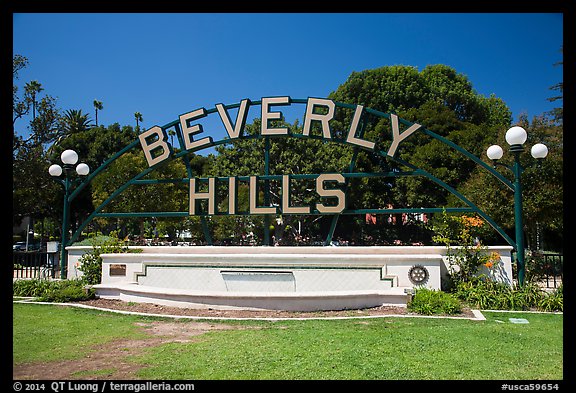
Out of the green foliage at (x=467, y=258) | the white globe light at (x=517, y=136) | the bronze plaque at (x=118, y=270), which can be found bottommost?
the bronze plaque at (x=118, y=270)

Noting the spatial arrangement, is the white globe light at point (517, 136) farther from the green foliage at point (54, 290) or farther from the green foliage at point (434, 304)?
the green foliage at point (54, 290)

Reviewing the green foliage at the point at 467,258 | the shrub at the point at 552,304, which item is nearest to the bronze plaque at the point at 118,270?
the green foliage at the point at 467,258

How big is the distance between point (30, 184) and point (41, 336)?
22877 mm

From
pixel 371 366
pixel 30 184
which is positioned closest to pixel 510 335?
pixel 371 366

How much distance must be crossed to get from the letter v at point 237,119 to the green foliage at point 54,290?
6.62m

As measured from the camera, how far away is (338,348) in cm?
692

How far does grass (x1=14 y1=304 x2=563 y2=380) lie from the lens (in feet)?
18.8

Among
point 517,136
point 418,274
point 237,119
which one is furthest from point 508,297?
point 237,119

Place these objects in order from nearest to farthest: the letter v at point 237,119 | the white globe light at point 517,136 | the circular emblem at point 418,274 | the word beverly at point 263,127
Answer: the circular emblem at point 418,274 → the white globe light at point 517,136 → the word beverly at point 263,127 → the letter v at point 237,119

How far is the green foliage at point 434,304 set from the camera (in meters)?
10.2

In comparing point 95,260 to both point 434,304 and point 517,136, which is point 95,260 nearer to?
point 434,304

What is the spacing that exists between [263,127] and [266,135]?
0.93 feet

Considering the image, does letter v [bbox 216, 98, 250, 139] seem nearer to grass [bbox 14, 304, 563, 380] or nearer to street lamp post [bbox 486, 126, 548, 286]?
grass [bbox 14, 304, 563, 380]

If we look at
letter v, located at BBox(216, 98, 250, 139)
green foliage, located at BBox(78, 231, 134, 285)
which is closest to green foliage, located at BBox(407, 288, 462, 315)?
letter v, located at BBox(216, 98, 250, 139)
